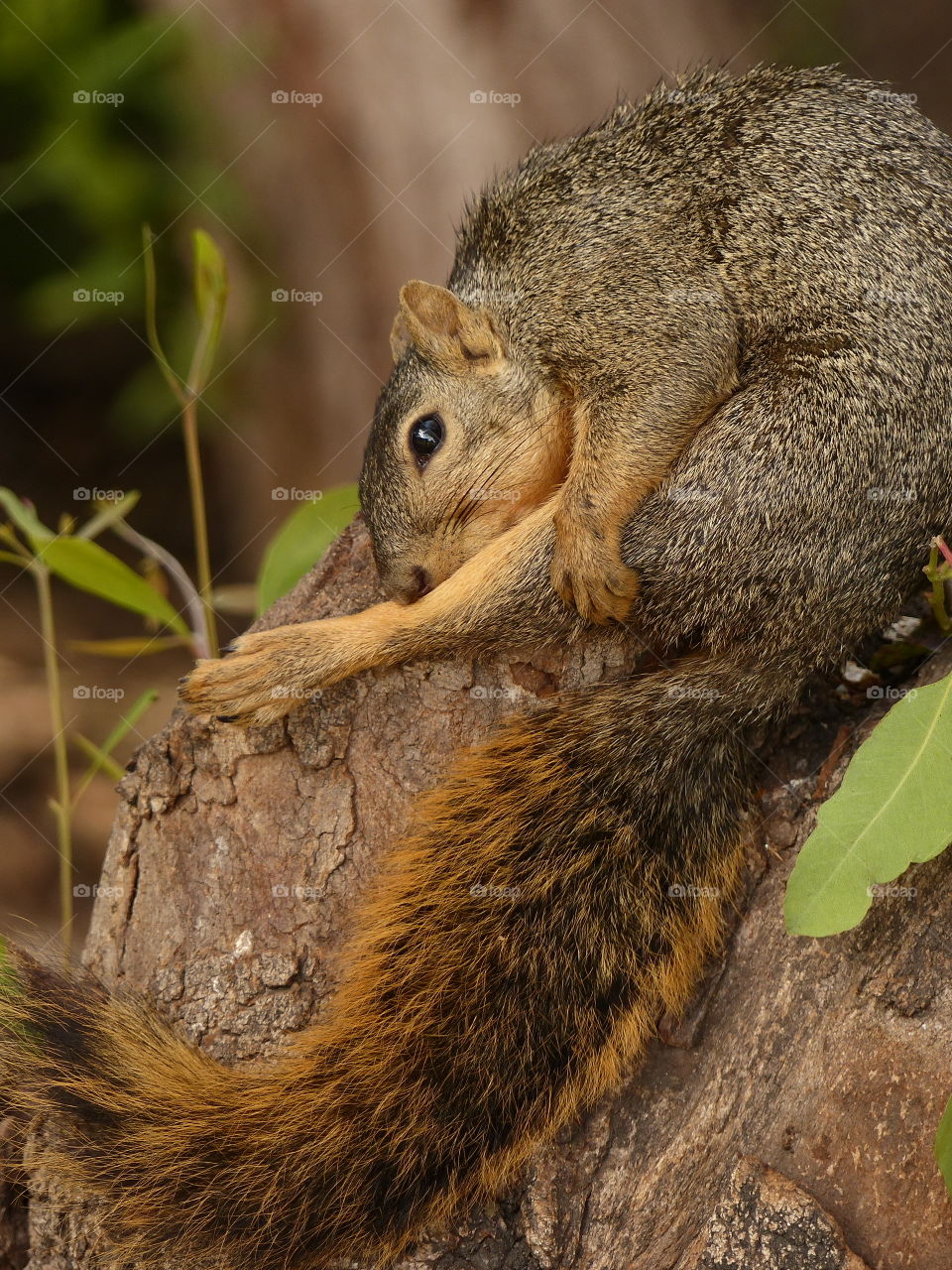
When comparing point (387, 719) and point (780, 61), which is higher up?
point (780, 61)

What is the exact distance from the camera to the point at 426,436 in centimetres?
182

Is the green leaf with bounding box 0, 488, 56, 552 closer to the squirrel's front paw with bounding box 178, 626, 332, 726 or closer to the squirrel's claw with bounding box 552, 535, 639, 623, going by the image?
the squirrel's front paw with bounding box 178, 626, 332, 726

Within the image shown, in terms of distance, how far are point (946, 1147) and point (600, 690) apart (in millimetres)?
690

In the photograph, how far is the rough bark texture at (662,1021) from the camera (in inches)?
55.2

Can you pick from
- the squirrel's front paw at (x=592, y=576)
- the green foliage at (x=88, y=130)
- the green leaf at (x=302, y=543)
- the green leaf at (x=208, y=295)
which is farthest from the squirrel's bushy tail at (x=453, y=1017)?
the green foliage at (x=88, y=130)

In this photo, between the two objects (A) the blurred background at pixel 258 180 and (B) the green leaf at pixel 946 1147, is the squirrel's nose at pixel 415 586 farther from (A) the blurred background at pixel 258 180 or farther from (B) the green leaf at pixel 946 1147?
(A) the blurred background at pixel 258 180

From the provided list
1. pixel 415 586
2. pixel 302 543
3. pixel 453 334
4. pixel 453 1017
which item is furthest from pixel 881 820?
pixel 302 543

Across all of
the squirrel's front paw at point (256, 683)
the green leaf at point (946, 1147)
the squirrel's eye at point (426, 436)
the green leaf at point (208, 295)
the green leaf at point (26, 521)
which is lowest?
the green leaf at point (946, 1147)

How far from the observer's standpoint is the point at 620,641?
1649mm

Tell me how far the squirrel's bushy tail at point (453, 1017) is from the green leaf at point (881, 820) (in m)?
0.18

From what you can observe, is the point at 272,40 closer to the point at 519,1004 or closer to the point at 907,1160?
the point at 519,1004

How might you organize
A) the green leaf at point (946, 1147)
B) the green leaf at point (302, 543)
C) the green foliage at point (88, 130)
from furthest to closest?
the green foliage at point (88, 130), the green leaf at point (302, 543), the green leaf at point (946, 1147)

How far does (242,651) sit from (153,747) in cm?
21

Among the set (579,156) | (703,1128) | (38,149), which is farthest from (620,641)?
(38,149)
